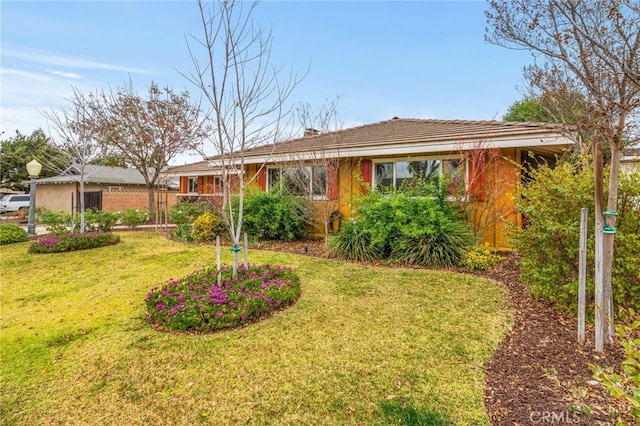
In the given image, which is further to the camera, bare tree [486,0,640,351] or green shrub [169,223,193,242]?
green shrub [169,223,193,242]

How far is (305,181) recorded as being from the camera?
9.73 m

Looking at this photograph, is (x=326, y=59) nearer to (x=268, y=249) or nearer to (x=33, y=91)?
(x=268, y=249)

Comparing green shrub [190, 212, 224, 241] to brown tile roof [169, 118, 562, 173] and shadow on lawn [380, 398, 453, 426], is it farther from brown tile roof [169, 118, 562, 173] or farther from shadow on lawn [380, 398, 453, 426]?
shadow on lawn [380, 398, 453, 426]

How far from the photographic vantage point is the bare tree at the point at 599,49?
277 centimetres

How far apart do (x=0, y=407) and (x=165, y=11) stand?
24.4 ft

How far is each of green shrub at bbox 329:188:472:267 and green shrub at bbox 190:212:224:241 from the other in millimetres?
4500

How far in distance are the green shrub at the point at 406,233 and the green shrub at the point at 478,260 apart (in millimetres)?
160

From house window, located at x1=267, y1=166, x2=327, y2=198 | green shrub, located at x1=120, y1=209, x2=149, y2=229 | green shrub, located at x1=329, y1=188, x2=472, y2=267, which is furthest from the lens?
green shrub, located at x1=120, y1=209, x2=149, y2=229

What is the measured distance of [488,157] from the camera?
784 centimetres

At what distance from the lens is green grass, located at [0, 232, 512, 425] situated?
2.60 m

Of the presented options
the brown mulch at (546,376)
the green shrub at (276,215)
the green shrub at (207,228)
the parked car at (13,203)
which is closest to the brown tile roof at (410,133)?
the green shrub at (276,215)

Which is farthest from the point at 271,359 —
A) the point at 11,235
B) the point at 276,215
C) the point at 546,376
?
the point at 11,235

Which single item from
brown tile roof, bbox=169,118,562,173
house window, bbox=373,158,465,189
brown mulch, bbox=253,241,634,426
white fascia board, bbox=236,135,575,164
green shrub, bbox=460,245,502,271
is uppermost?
brown tile roof, bbox=169,118,562,173

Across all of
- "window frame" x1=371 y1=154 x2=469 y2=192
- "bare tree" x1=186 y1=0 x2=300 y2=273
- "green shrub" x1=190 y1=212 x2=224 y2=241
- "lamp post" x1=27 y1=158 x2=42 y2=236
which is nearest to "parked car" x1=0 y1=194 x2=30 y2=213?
"lamp post" x1=27 y1=158 x2=42 y2=236
